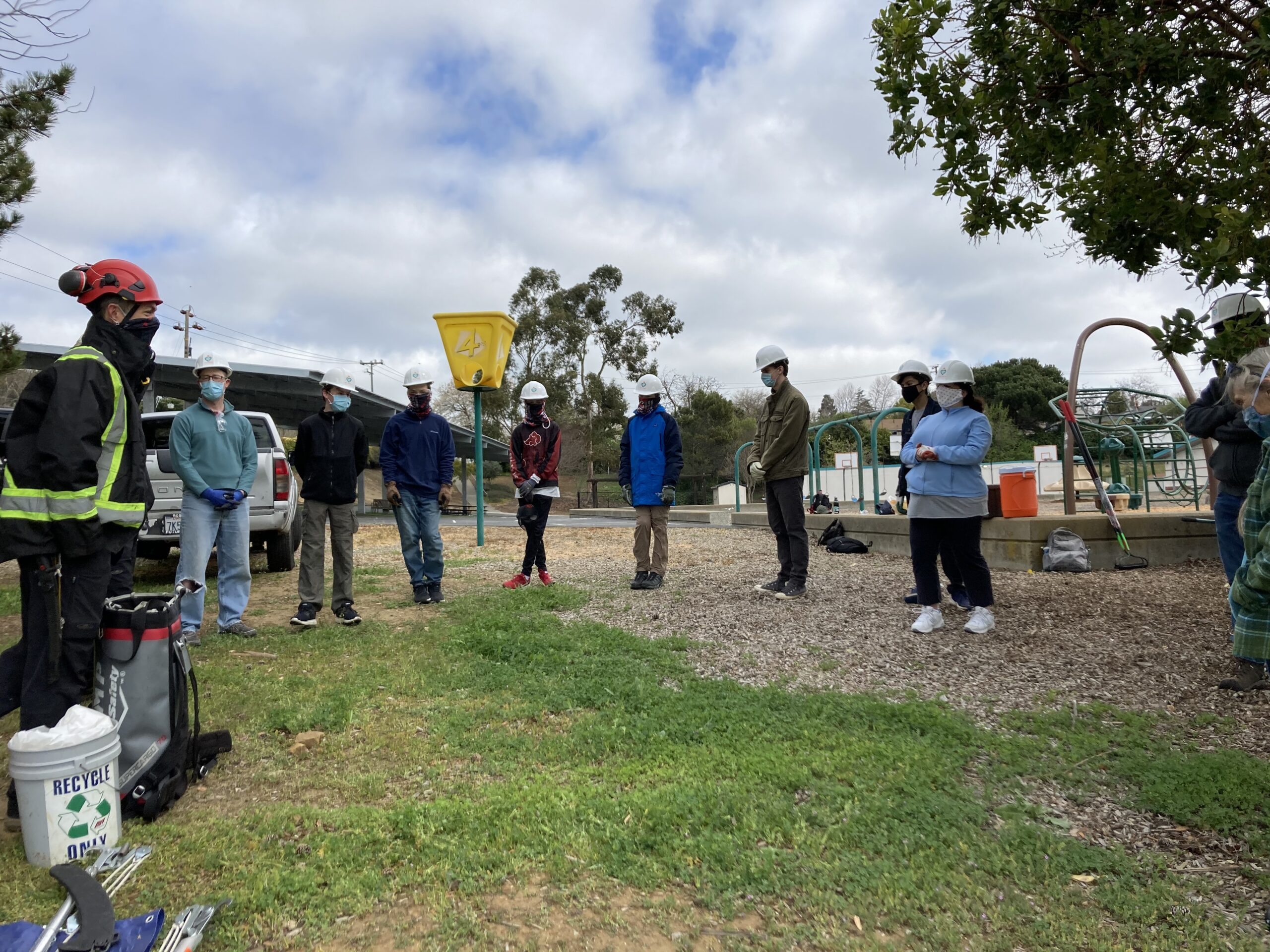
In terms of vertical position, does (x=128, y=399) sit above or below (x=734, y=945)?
above

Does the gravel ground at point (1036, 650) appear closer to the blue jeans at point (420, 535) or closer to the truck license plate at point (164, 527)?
the blue jeans at point (420, 535)

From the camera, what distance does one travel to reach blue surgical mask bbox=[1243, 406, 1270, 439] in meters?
2.78

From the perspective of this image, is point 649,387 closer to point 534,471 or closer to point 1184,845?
point 534,471

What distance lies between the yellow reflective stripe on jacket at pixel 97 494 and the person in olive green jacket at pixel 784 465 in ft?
15.7

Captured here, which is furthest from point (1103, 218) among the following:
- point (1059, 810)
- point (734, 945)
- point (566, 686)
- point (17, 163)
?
point (17, 163)

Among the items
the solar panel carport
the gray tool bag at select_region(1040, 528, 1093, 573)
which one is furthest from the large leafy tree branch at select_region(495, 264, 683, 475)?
the gray tool bag at select_region(1040, 528, 1093, 573)

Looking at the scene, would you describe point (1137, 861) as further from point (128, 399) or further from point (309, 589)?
point (309, 589)

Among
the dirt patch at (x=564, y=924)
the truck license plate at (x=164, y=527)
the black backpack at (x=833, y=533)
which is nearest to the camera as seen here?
the dirt patch at (x=564, y=924)

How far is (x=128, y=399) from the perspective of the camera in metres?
3.09

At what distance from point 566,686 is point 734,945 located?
223 centimetres

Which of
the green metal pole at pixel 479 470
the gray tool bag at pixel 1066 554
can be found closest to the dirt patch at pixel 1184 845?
the gray tool bag at pixel 1066 554

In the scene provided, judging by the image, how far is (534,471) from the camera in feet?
24.4

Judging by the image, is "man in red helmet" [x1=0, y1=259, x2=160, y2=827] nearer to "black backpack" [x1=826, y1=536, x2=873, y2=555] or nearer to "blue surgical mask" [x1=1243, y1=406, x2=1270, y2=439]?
"blue surgical mask" [x1=1243, y1=406, x2=1270, y2=439]

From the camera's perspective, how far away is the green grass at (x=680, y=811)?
7.26 ft
